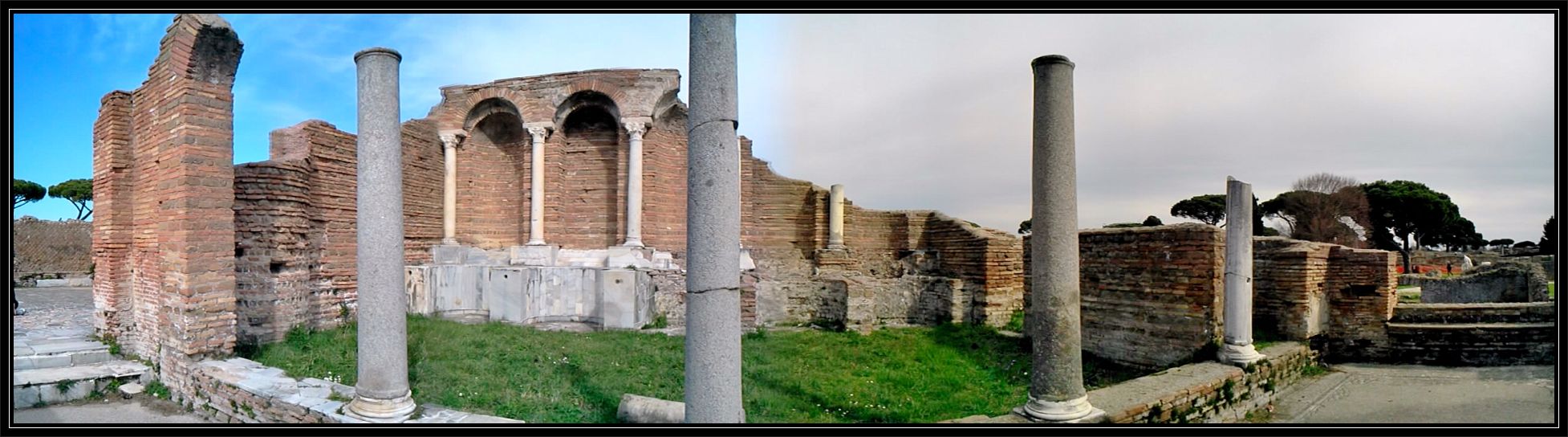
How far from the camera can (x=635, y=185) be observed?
1110 centimetres

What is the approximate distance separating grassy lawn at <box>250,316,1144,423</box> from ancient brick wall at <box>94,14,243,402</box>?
0.72 meters

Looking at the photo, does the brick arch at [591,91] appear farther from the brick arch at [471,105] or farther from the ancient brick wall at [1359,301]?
the ancient brick wall at [1359,301]

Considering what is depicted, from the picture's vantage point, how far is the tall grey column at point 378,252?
15.1 feet

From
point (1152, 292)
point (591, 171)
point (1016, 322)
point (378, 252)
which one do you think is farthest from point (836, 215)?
point (378, 252)

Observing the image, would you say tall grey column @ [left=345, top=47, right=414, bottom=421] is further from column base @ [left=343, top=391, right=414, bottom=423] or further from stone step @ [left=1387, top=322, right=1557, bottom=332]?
stone step @ [left=1387, top=322, right=1557, bottom=332]

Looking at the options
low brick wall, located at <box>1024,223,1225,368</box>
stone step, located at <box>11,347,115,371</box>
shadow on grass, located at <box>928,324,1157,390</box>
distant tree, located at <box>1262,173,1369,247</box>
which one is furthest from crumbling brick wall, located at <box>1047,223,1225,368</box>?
distant tree, located at <box>1262,173,1369,247</box>

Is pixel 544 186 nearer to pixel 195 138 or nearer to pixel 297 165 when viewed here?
pixel 297 165

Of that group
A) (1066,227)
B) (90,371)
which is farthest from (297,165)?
(1066,227)

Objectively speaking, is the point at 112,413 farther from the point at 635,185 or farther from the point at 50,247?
the point at 50,247

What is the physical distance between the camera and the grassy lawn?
16.8 feet

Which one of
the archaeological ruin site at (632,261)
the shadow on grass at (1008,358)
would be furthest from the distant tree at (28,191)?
the shadow on grass at (1008,358)

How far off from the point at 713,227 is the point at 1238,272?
20.6 feet

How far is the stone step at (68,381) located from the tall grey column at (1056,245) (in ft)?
28.3

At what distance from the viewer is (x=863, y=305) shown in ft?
34.8
